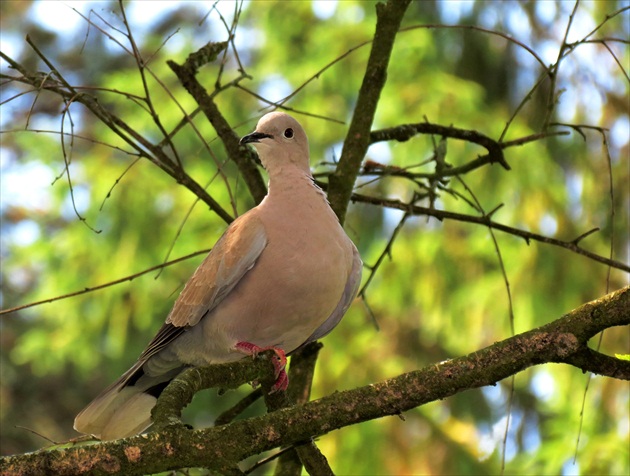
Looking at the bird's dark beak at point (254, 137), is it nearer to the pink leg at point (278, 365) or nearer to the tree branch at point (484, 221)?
the tree branch at point (484, 221)

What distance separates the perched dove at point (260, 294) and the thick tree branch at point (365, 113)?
157 millimetres

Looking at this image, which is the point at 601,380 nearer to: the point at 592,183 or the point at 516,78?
the point at 592,183

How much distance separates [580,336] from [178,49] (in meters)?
7.89

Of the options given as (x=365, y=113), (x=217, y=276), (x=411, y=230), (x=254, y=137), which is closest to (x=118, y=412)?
(x=217, y=276)

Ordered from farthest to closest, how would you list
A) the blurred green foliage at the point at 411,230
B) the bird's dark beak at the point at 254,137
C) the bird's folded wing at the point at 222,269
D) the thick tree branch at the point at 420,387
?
the blurred green foliage at the point at 411,230
the bird's dark beak at the point at 254,137
the bird's folded wing at the point at 222,269
the thick tree branch at the point at 420,387

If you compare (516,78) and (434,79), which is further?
(516,78)

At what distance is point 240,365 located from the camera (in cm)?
235

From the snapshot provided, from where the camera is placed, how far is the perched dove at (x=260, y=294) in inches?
110

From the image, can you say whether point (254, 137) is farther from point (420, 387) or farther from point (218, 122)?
point (420, 387)

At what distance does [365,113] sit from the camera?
130 inches

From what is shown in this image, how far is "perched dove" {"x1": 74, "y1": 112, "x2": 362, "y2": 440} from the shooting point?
2.80 metres

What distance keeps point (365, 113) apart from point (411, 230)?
5548mm

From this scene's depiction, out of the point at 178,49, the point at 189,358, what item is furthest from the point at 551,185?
the point at 189,358

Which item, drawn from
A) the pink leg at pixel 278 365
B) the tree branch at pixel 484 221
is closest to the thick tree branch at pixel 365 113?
the tree branch at pixel 484 221
